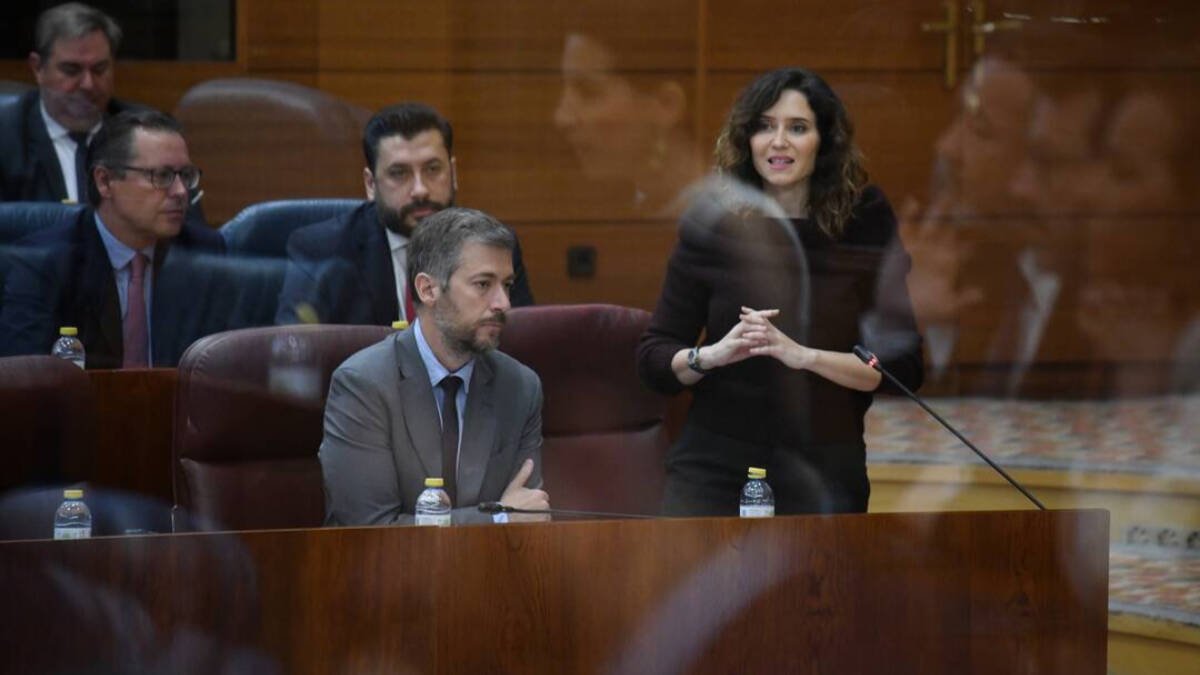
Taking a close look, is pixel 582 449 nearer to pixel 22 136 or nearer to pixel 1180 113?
pixel 22 136

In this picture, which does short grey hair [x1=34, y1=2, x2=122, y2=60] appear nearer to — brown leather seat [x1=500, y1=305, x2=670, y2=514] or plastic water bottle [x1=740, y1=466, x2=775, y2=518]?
brown leather seat [x1=500, y1=305, x2=670, y2=514]

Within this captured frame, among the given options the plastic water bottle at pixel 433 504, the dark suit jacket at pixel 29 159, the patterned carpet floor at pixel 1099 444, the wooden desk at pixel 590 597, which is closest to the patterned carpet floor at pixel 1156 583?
the patterned carpet floor at pixel 1099 444

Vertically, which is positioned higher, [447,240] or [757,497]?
[447,240]

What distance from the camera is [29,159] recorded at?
2.72 metres

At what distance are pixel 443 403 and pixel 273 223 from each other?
34.2 inches

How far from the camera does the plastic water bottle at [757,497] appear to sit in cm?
186

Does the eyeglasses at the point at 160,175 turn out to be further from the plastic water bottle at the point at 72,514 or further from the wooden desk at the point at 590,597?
the wooden desk at the point at 590,597

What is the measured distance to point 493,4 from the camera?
3172 millimetres

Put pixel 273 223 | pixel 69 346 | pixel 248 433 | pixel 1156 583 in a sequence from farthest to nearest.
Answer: pixel 273 223 → pixel 1156 583 → pixel 69 346 → pixel 248 433

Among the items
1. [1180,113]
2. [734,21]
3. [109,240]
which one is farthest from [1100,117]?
[109,240]

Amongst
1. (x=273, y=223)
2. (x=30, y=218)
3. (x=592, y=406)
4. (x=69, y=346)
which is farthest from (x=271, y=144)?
(x=592, y=406)

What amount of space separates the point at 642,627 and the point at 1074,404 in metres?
1.74

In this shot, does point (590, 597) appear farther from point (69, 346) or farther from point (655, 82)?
point (655, 82)

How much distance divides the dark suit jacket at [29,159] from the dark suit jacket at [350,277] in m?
0.52
